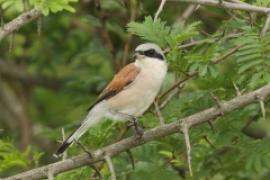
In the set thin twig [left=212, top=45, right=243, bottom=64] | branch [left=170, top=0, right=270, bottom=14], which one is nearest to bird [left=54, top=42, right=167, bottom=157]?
thin twig [left=212, top=45, right=243, bottom=64]

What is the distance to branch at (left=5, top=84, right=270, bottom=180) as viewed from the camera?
12.2 ft

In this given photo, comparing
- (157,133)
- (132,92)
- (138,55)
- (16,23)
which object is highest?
(16,23)

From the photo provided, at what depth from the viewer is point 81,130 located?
15.1 feet

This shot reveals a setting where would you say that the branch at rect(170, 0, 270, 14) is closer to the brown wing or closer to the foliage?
the brown wing

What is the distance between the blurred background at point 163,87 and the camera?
416cm

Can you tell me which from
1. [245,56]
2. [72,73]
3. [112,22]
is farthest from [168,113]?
[72,73]

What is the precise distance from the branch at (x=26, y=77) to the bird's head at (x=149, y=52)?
2.94 meters

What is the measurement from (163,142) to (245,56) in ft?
3.01

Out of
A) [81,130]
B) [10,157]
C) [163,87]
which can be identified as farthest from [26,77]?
[81,130]

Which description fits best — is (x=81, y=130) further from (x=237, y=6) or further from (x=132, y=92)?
(x=237, y=6)

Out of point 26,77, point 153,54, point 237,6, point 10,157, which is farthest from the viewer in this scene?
point 26,77

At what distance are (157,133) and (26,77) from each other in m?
4.18

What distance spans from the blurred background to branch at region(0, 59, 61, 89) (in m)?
0.01

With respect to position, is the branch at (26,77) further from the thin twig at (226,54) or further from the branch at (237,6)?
the branch at (237,6)
